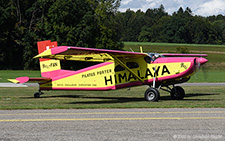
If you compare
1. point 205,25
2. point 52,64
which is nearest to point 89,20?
point 52,64

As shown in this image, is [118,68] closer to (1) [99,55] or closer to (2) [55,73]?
(1) [99,55]

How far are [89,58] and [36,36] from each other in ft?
140

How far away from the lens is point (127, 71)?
16.8m

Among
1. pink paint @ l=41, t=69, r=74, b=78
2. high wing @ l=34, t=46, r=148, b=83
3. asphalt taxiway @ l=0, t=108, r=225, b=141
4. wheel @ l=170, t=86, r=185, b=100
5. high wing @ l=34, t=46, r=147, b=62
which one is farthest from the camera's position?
pink paint @ l=41, t=69, r=74, b=78

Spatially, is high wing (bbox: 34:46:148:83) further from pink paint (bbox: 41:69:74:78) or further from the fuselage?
pink paint (bbox: 41:69:74:78)

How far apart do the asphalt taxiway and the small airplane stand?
5.62 m

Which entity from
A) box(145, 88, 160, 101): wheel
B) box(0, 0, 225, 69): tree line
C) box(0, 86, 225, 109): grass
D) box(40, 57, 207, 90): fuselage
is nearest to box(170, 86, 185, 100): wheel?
box(0, 86, 225, 109): grass

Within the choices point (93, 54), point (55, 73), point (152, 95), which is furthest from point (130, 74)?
point (55, 73)

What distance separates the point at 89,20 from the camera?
2354 inches

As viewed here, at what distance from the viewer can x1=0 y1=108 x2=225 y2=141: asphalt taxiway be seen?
705 centimetres

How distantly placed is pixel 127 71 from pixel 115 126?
28.9ft

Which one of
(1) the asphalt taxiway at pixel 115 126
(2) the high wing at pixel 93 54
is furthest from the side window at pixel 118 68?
(1) the asphalt taxiway at pixel 115 126

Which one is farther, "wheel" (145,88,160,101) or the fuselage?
the fuselage

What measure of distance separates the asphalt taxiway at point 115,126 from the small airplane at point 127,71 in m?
5.62
